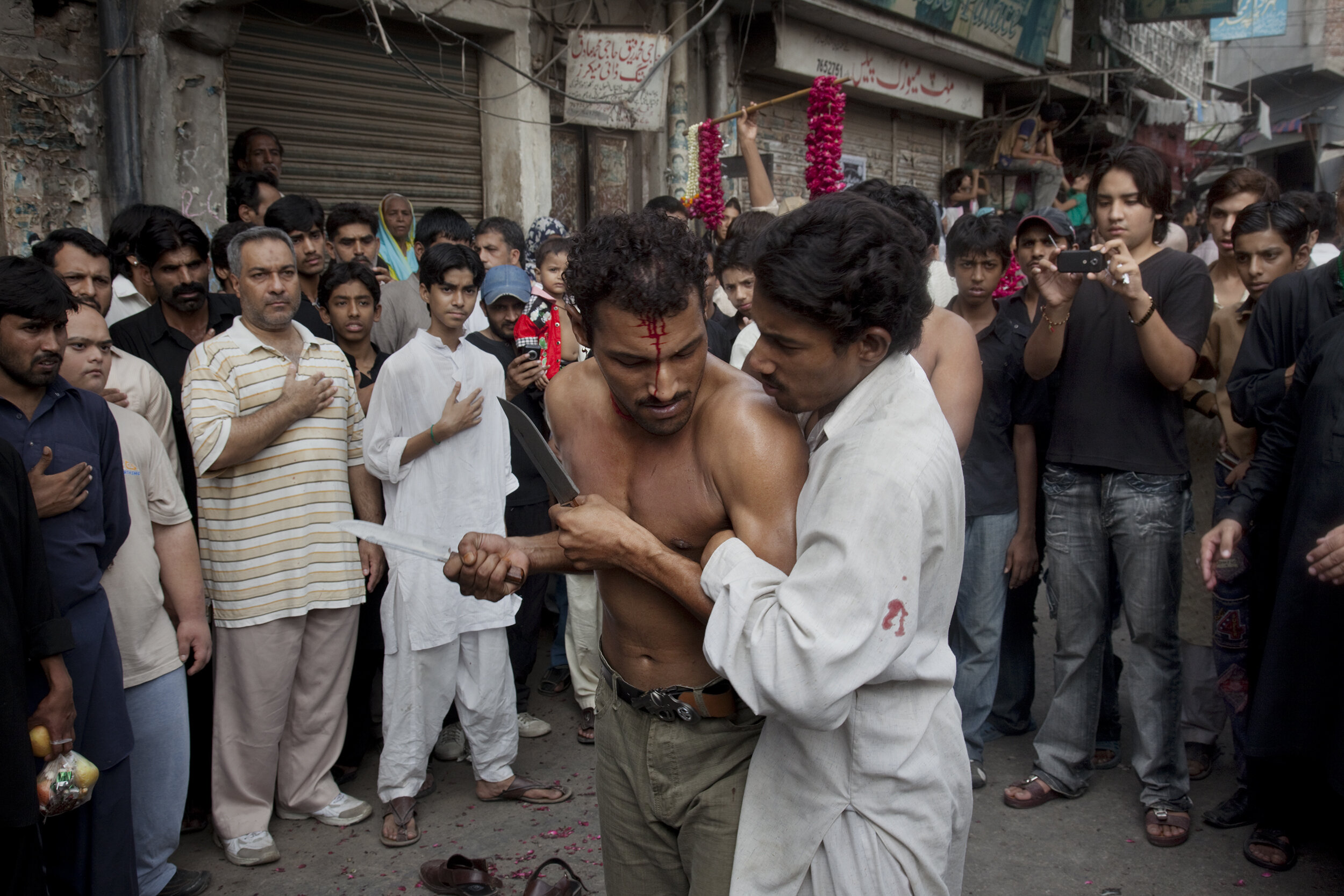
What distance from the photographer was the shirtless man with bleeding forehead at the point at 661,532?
185cm

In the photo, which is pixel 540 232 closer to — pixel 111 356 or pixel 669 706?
pixel 111 356

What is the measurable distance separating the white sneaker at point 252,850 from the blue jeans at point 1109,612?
2967 mm

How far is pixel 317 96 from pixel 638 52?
104 inches

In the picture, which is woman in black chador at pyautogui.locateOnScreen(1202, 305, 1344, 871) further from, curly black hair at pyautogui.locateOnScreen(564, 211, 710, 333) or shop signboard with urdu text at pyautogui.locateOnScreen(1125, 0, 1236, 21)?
shop signboard with urdu text at pyautogui.locateOnScreen(1125, 0, 1236, 21)

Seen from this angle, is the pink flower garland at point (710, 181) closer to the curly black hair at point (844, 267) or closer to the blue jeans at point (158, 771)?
the blue jeans at point (158, 771)

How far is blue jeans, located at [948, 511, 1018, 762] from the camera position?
3.96m

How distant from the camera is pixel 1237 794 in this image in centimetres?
371

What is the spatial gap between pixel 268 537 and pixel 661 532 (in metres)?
2.09

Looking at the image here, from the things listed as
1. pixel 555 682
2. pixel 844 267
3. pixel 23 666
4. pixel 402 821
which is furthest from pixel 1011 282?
pixel 23 666

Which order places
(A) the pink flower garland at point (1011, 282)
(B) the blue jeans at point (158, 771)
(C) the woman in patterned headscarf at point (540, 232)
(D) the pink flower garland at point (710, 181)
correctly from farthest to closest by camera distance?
(D) the pink flower garland at point (710, 181), (C) the woman in patterned headscarf at point (540, 232), (A) the pink flower garland at point (1011, 282), (B) the blue jeans at point (158, 771)

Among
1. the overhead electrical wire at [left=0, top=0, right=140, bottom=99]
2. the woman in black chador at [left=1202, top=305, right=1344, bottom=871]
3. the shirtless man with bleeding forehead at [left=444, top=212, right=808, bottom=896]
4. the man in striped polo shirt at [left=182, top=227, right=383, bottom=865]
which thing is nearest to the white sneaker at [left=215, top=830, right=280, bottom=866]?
the man in striped polo shirt at [left=182, top=227, right=383, bottom=865]

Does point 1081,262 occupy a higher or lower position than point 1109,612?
higher

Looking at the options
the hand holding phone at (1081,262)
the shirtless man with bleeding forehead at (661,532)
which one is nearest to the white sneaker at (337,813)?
the shirtless man with bleeding forehead at (661,532)

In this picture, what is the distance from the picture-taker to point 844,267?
5.45ft
